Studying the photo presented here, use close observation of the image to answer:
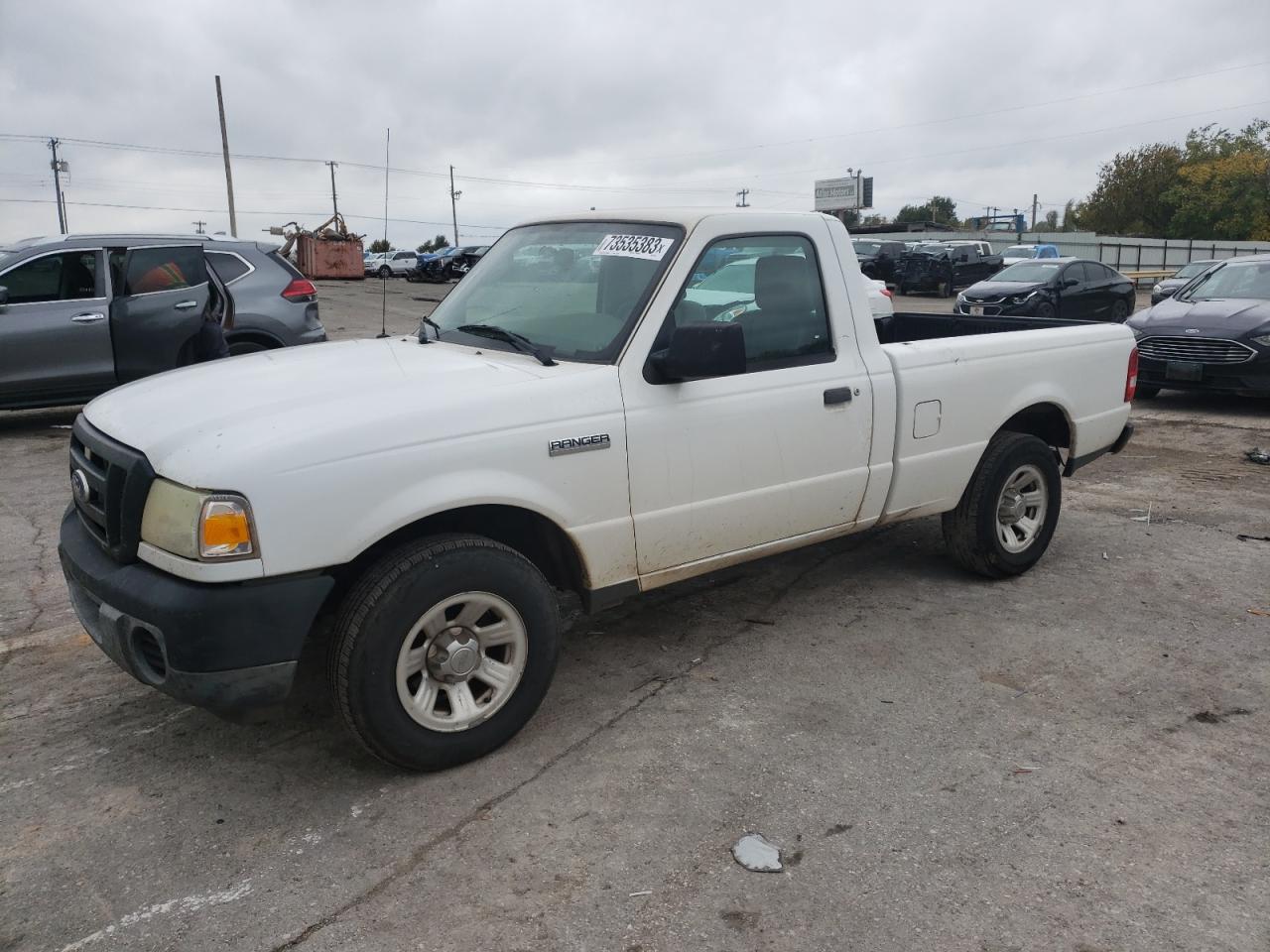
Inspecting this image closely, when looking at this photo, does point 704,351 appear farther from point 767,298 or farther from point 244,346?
point 244,346

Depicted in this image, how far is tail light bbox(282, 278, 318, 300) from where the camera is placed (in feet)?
31.9

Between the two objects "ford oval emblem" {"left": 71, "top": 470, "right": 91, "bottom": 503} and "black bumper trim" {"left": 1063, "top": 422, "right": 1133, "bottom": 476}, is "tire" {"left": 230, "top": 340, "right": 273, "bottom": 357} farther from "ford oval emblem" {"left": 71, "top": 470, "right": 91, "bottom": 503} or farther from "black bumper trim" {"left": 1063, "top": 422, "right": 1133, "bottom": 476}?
"black bumper trim" {"left": 1063, "top": 422, "right": 1133, "bottom": 476}

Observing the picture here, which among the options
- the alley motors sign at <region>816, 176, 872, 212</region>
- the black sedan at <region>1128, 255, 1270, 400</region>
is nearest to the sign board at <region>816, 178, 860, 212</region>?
the alley motors sign at <region>816, 176, 872, 212</region>

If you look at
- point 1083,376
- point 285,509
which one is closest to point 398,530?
point 285,509

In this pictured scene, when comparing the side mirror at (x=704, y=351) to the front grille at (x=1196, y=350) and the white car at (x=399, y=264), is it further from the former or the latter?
the white car at (x=399, y=264)

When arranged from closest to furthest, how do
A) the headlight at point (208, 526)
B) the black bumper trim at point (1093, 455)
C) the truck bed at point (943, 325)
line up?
the headlight at point (208, 526) → the black bumper trim at point (1093, 455) → the truck bed at point (943, 325)

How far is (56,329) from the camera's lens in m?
8.73

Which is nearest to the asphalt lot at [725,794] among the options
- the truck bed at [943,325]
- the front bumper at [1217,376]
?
the truck bed at [943,325]

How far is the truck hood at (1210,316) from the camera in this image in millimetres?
9656

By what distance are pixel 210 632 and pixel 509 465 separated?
1.02 m

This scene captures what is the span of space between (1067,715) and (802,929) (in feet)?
5.52

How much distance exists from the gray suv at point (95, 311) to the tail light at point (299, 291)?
1.56 ft

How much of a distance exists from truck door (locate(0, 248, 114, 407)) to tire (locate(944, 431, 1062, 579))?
7.61 m

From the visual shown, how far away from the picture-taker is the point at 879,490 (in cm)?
445
